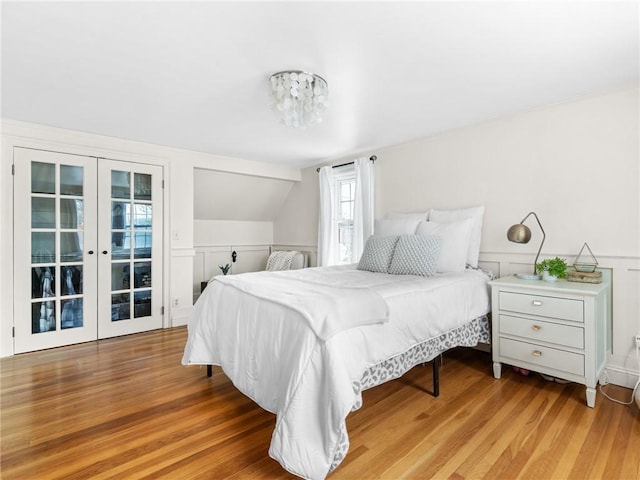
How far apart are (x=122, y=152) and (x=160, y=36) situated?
228cm

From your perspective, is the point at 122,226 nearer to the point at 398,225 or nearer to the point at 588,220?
the point at 398,225

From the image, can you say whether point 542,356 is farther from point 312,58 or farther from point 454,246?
point 312,58

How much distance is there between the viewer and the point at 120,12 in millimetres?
1589

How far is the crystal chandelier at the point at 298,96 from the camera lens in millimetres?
2143

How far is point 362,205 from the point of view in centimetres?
411

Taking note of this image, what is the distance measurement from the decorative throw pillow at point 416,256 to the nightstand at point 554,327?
47 cm

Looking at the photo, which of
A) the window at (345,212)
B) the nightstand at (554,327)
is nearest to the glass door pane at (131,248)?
the window at (345,212)

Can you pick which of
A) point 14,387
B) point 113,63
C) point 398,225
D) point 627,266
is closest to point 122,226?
point 14,387

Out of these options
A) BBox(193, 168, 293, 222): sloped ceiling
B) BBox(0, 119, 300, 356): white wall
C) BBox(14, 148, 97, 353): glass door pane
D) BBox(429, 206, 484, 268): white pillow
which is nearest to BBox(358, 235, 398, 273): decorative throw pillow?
BBox(429, 206, 484, 268): white pillow

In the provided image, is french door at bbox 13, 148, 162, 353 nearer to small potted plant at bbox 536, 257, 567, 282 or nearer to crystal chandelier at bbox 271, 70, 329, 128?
crystal chandelier at bbox 271, 70, 329, 128

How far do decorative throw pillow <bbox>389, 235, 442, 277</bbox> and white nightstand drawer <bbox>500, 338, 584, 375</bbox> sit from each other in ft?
2.44

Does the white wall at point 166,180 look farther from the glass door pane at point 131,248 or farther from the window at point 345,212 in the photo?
the window at point 345,212

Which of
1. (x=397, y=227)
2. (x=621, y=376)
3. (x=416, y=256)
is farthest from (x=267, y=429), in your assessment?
(x=621, y=376)

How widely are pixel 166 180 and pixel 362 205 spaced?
2357 mm
